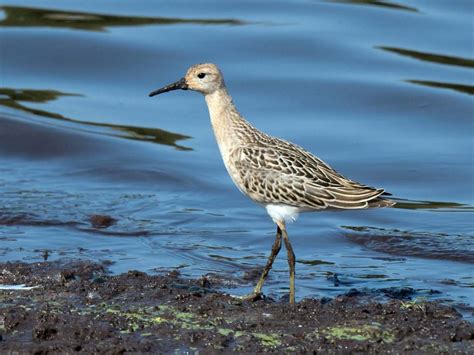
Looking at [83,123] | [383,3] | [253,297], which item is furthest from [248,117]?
[253,297]

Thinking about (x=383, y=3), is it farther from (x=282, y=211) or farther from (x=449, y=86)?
(x=282, y=211)

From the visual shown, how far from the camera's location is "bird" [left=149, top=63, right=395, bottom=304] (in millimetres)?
8836

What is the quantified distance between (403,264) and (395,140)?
4.29 m

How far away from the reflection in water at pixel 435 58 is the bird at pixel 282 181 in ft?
26.1

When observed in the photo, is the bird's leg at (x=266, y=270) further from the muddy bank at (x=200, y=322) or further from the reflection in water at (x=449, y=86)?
the reflection in water at (x=449, y=86)

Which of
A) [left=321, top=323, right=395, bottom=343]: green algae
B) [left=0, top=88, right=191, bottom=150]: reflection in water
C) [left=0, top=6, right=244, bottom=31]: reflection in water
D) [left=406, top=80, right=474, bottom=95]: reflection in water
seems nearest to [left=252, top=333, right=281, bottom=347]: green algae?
[left=321, top=323, right=395, bottom=343]: green algae

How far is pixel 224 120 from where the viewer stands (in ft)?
30.5

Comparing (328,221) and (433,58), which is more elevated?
(433,58)

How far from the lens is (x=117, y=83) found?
54.2 feet

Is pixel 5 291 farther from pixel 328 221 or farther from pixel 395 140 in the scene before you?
pixel 395 140

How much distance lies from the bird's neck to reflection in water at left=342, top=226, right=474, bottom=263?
235 centimetres

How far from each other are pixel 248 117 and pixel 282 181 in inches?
242

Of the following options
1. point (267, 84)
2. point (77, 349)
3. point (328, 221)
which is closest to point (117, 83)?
point (267, 84)

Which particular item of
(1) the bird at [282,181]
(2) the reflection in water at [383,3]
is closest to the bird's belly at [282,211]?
(1) the bird at [282,181]
